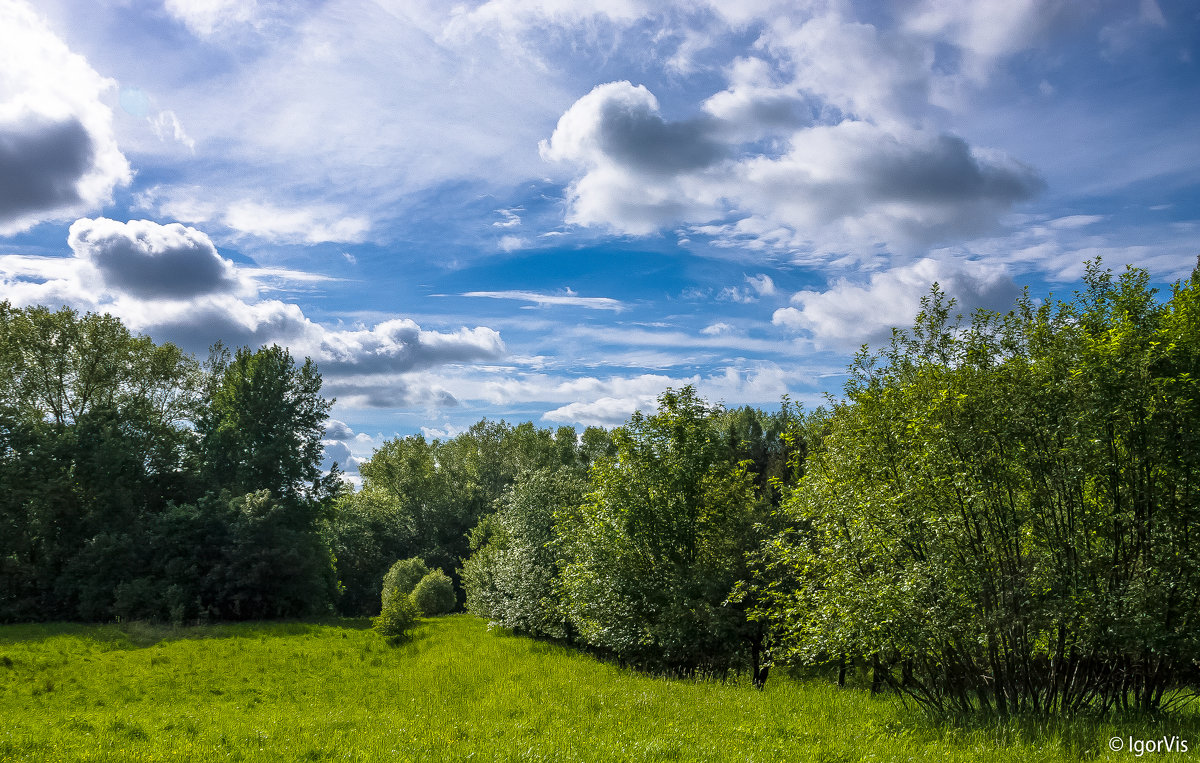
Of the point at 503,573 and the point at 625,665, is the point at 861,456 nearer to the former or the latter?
Result: the point at 625,665

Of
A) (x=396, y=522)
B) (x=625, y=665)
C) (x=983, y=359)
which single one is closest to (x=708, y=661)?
(x=625, y=665)

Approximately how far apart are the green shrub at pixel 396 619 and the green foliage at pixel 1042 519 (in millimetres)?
23761

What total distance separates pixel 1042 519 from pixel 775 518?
11.1 metres

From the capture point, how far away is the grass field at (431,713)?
11336 mm

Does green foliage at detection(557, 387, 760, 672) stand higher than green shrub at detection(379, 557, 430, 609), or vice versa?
green foliage at detection(557, 387, 760, 672)

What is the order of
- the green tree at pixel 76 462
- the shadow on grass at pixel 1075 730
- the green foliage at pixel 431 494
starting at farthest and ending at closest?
the green foliage at pixel 431 494 < the green tree at pixel 76 462 < the shadow on grass at pixel 1075 730

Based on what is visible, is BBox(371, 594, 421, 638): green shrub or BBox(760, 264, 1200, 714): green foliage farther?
BBox(371, 594, 421, 638): green shrub

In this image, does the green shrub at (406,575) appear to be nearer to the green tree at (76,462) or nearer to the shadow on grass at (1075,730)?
the green tree at (76,462)

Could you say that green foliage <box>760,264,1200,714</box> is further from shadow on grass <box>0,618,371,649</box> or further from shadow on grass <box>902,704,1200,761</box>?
shadow on grass <box>0,618,371,649</box>

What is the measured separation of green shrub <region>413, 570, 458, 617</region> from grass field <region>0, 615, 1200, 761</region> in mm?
17687

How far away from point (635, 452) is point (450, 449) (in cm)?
6493

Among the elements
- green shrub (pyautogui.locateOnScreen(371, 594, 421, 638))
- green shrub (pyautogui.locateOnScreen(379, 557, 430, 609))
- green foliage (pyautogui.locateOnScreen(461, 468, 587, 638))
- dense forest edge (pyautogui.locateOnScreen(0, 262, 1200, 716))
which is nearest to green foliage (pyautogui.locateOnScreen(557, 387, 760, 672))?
dense forest edge (pyautogui.locateOnScreen(0, 262, 1200, 716))

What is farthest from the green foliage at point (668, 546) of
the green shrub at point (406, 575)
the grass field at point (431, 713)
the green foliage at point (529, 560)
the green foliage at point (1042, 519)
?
the green shrub at point (406, 575)

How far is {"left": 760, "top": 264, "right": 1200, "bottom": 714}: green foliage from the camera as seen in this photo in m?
11.7
